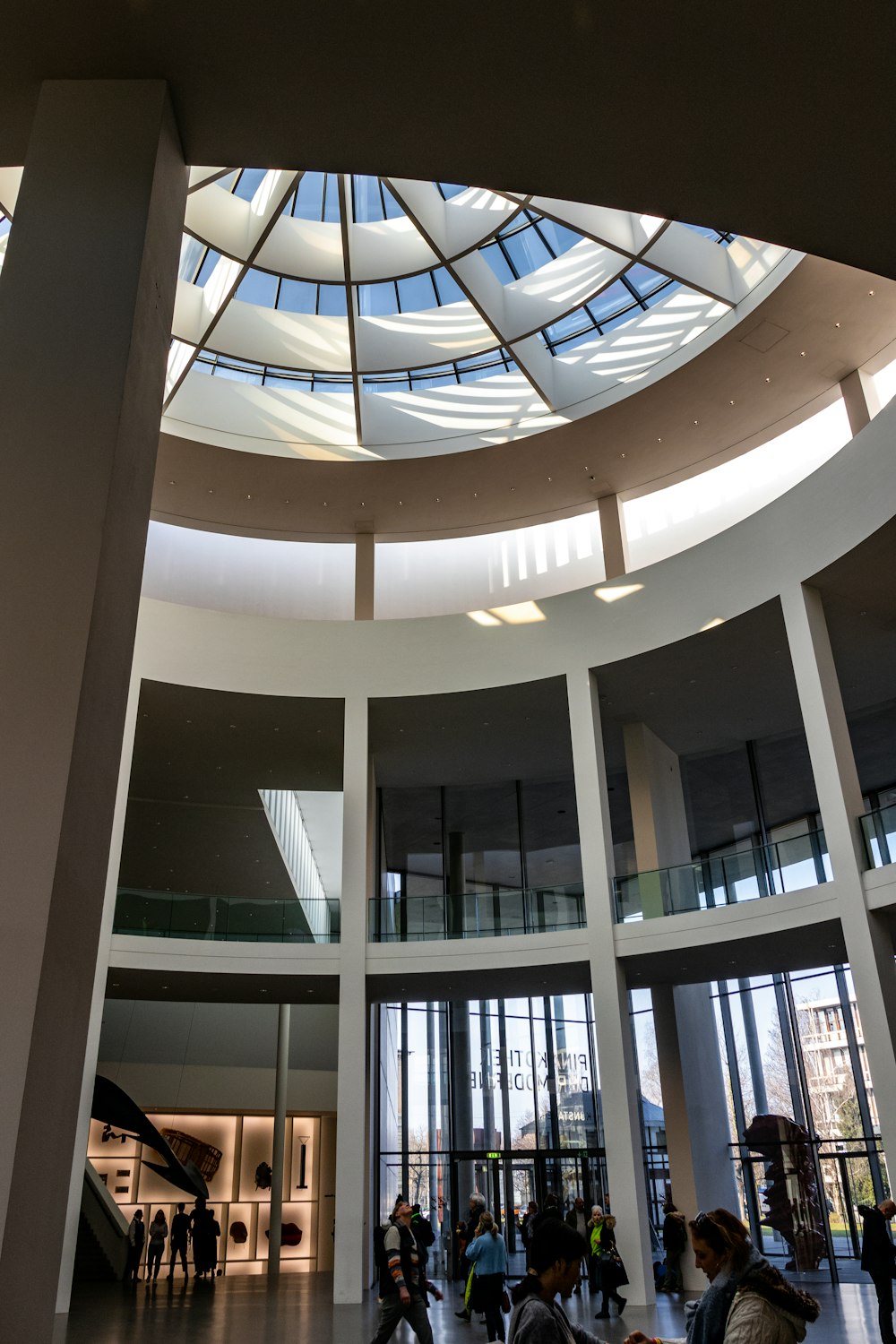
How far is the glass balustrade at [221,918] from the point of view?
59.7ft

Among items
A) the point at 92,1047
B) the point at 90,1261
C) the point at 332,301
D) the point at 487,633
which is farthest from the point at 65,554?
the point at 90,1261

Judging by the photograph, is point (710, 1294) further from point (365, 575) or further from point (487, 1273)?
point (365, 575)

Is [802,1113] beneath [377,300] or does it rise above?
beneath

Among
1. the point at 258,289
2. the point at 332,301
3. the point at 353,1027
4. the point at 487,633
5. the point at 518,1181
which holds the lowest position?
the point at 518,1181

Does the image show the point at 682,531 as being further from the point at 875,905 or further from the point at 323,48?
the point at 323,48

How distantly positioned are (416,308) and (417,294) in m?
0.31

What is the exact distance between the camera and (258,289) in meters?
19.6

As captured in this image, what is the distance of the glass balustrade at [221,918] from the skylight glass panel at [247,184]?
12.2 m

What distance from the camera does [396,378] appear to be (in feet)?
69.6

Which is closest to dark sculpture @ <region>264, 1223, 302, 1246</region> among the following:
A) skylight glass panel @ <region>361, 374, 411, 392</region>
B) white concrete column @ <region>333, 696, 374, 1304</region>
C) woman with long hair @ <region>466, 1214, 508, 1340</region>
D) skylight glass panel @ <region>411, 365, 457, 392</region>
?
white concrete column @ <region>333, 696, 374, 1304</region>

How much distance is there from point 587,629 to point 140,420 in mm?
14983

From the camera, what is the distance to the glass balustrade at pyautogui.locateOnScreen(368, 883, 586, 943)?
1847 cm

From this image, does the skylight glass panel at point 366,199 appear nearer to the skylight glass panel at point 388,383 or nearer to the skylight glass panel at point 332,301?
the skylight glass panel at point 332,301

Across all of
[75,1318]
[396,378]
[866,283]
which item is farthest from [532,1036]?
[866,283]
